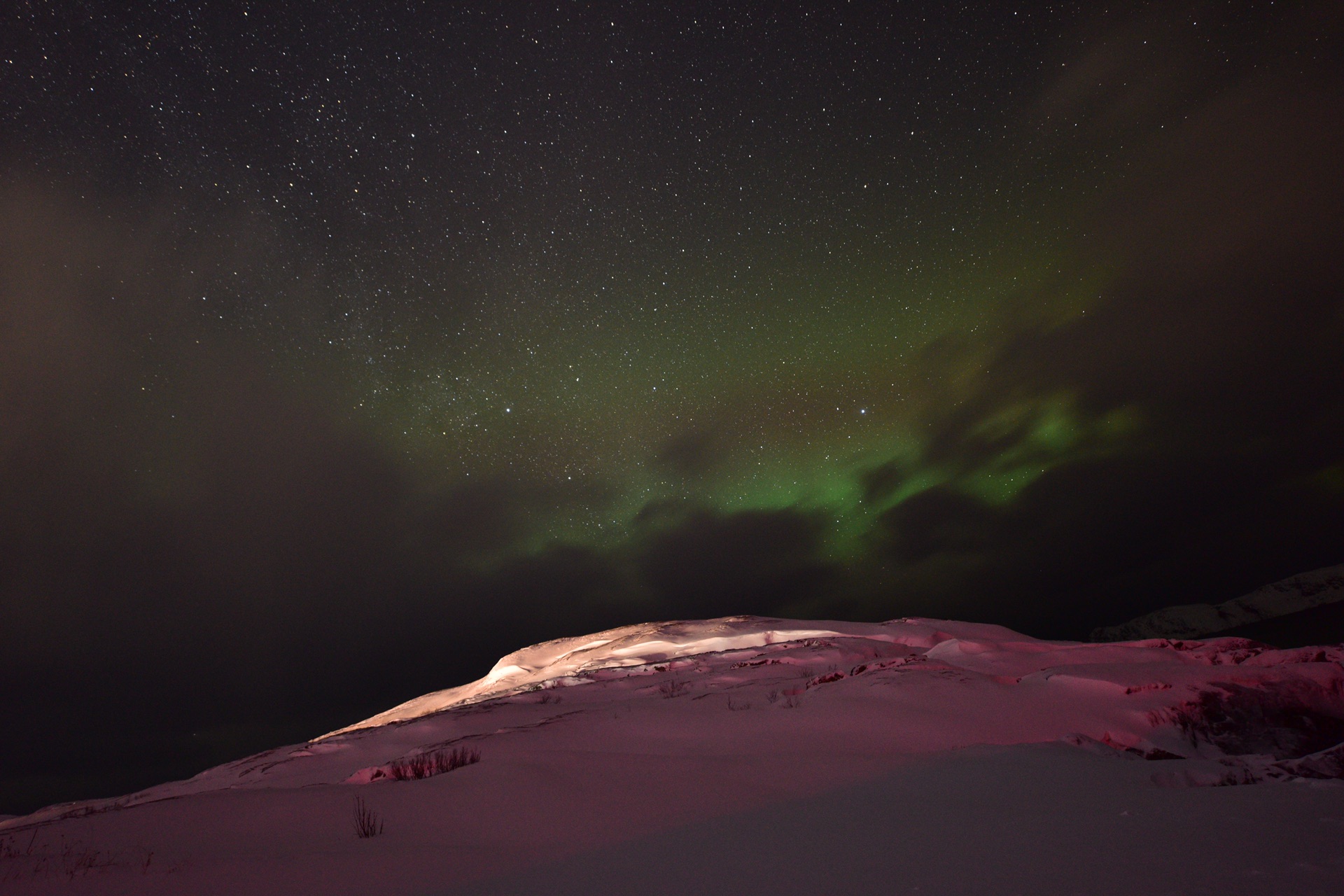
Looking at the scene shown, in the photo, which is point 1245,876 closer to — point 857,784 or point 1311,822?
point 1311,822

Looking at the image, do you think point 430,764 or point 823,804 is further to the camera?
point 430,764

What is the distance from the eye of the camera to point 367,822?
3928mm

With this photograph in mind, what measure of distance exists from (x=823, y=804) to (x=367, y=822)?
3213 millimetres

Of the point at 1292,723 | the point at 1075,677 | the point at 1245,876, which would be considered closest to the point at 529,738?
the point at 1245,876

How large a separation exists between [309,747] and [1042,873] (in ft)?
42.7

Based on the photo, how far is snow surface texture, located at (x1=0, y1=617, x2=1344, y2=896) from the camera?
2717 mm

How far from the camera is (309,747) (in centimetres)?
1116

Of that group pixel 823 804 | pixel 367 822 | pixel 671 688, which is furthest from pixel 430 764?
pixel 671 688

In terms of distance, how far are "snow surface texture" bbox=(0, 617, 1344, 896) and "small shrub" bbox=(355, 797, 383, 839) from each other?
0.07ft

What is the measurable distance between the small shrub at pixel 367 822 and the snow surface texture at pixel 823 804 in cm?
2

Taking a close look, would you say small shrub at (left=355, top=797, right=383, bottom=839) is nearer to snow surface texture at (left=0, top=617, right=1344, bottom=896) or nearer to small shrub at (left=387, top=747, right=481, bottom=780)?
snow surface texture at (left=0, top=617, right=1344, bottom=896)

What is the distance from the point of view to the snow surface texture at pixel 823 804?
272 centimetres

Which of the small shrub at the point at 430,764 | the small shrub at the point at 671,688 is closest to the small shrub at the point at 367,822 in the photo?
the small shrub at the point at 430,764

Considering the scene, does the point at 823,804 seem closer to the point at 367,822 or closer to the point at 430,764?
the point at 367,822
